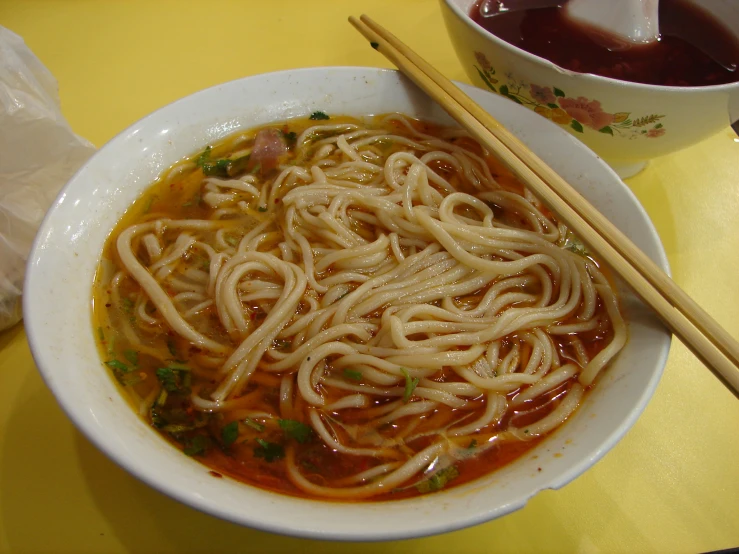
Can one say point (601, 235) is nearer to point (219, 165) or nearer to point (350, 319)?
point (350, 319)

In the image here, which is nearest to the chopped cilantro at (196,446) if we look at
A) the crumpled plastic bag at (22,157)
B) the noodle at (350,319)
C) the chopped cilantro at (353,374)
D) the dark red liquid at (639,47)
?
the noodle at (350,319)

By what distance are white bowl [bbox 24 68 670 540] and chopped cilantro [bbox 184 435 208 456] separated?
51 mm

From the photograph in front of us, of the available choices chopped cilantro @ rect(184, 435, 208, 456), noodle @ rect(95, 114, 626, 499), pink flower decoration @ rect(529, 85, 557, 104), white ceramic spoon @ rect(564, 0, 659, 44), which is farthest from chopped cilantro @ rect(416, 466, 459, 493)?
white ceramic spoon @ rect(564, 0, 659, 44)

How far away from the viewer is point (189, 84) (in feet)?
10.3

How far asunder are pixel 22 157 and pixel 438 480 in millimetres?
2125

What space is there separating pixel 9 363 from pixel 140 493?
820 millimetres

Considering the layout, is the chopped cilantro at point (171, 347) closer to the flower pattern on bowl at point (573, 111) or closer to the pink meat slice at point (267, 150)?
the pink meat slice at point (267, 150)

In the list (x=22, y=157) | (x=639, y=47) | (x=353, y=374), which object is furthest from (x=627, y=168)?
(x=22, y=157)

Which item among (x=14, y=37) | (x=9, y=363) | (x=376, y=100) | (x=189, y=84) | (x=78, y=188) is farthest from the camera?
(x=189, y=84)

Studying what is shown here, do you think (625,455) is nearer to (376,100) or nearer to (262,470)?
(262,470)

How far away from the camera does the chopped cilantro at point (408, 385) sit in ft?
5.61

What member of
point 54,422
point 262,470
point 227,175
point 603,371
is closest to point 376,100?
point 227,175

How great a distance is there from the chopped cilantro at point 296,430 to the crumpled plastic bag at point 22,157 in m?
1.29

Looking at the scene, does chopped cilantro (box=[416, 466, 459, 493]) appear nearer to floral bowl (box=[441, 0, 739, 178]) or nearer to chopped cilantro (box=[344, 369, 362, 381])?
chopped cilantro (box=[344, 369, 362, 381])
